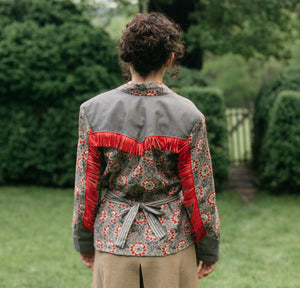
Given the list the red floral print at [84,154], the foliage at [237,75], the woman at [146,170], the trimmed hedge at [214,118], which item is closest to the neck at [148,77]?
the woman at [146,170]

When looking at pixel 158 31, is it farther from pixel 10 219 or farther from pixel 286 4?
pixel 286 4

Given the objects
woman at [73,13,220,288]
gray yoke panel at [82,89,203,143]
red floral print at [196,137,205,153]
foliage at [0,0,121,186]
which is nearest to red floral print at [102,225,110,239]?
woman at [73,13,220,288]

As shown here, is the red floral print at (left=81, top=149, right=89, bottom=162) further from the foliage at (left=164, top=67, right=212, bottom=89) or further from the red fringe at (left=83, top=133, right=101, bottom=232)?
the foliage at (left=164, top=67, right=212, bottom=89)

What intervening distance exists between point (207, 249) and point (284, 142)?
5.39 m

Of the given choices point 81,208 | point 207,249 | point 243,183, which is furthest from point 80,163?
point 243,183

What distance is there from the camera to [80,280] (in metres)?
4.33

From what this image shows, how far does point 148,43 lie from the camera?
1.93m

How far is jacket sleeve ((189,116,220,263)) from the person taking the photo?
2.04 metres

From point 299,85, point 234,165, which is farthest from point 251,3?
point 234,165

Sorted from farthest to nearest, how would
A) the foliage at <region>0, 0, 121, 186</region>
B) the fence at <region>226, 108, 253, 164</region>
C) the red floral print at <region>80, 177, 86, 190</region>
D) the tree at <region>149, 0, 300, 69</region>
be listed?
the fence at <region>226, 108, 253, 164</region> → the tree at <region>149, 0, 300, 69</region> → the foliage at <region>0, 0, 121, 186</region> → the red floral print at <region>80, 177, 86, 190</region>

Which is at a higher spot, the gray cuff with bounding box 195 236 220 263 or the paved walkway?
the gray cuff with bounding box 195 236 220 263

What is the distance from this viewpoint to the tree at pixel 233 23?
8.33m

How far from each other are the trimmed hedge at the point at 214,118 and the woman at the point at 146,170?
16.3 ft

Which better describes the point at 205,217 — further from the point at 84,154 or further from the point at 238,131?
the point at 238,131
